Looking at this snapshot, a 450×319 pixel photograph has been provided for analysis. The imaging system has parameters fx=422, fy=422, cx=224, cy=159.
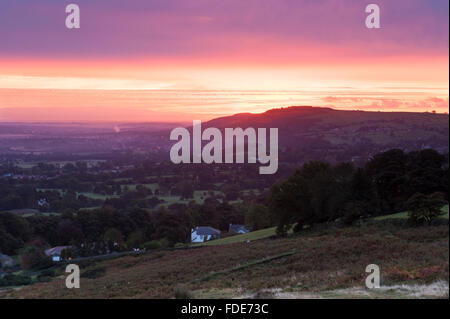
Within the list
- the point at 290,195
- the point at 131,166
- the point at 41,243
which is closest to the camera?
the point at 290,195

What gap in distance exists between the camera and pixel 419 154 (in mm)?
23906

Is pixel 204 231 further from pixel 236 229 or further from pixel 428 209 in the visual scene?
pixel 428 209

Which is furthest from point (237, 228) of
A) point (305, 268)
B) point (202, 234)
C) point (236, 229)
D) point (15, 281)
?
point (305, 268)

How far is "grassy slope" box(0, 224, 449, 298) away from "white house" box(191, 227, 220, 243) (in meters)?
22.2

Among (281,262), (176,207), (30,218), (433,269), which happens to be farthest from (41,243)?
(433,269)

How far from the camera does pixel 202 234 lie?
40.1m

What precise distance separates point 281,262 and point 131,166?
4365 cm

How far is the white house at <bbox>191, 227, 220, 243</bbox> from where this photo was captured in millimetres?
38944

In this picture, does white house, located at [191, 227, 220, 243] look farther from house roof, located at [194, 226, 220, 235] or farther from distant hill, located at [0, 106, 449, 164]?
distant hill, located at [0, 106, 449, 164]

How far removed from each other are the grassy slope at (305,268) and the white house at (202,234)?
2222cm

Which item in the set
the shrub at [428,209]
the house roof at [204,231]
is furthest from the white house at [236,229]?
the shrub at [428,209]

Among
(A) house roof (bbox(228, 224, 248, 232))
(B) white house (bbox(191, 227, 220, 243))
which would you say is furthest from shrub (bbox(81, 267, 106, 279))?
(A) house roof (bbox(228, 224, 248, 232))

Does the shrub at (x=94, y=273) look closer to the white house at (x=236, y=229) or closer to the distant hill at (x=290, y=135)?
the distant hill at (x=290, y=135)
